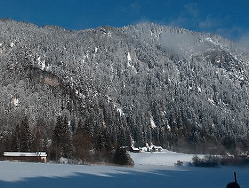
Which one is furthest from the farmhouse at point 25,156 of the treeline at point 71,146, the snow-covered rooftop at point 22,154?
the treeline at point 71,146

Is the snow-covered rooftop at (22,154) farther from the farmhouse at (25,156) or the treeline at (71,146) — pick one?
the treeline at (71,146)

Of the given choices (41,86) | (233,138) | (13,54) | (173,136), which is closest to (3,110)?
(41,86)

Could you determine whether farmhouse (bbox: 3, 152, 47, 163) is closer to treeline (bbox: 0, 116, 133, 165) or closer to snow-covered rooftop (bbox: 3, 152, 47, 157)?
Answer: snow-covered rooftop (bbox: 3, 152, 47, 157)

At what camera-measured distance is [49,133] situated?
95.1m

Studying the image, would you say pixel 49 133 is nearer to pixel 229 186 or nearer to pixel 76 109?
pixel 76 109

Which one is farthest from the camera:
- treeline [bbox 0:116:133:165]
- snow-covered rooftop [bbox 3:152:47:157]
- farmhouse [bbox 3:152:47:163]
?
treeline [bbox 0:116:133:165]

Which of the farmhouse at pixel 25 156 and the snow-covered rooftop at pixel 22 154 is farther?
the snow-covered rooftop at pixel 22 154

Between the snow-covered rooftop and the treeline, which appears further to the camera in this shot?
the treeline

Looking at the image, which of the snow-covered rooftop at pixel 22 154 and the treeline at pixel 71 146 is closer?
the snow-covered rooftop at pixel 22 154

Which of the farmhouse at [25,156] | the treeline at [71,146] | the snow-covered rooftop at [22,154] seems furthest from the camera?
the treeline at [71,146]

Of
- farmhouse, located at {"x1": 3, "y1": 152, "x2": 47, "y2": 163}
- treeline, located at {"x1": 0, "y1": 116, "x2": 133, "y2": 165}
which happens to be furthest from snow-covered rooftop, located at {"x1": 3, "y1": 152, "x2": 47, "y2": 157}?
treeline, located at {"x1": 0, "y1": 116, "x2": 133, "y2": 165}

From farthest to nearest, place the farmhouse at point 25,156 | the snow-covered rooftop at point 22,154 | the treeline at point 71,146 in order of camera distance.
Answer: the treeline at point 71,146, the snow-covered rooftop at point 22,154, the farmhouse at point 25,156

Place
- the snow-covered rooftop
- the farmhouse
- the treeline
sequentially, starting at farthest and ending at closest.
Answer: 1. the treeline
2. the snow-covered rooftop
3. the farmhouse

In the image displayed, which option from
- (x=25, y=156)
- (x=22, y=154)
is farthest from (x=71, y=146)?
(x=22, y=154)
